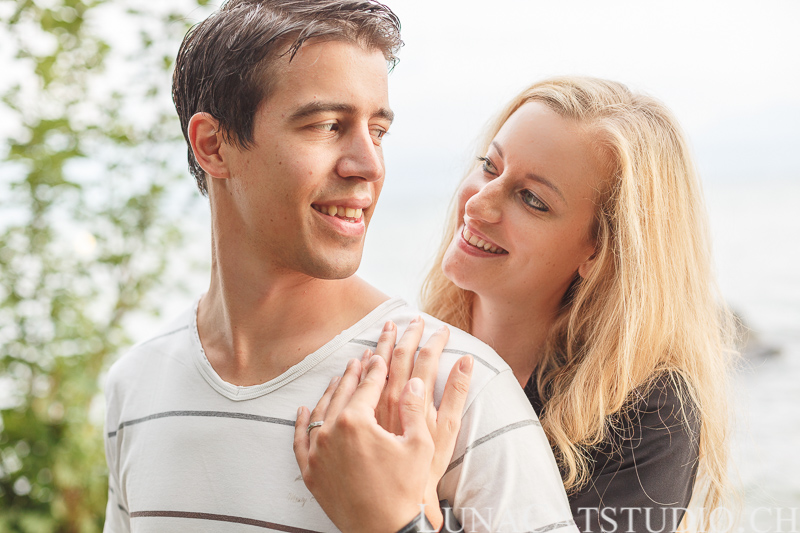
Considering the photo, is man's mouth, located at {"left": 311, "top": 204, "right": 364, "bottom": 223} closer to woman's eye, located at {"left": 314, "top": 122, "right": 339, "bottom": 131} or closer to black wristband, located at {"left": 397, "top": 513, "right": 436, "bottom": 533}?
woman's eye, located at {"left": 314, "top": 122, "right": 339, "bottom": 131}

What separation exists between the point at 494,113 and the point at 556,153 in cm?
45

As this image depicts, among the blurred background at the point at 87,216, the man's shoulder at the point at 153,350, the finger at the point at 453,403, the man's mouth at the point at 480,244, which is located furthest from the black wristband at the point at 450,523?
the blurred background at the point at 87,216

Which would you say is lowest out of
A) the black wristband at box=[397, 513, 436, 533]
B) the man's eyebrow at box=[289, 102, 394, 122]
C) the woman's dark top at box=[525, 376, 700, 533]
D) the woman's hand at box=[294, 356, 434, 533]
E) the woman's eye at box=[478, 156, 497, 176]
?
the woman's dark top at box=[525, 376, 700, 533]

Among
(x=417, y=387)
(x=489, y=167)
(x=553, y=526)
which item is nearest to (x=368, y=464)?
(x=417, y=387)

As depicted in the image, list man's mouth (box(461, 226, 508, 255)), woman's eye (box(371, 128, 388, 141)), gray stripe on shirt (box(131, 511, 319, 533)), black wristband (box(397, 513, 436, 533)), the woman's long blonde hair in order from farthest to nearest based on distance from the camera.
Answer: man's mouth (box(461, 226, 508, 255)), the woman's long blonde hair, woman's eye (box(371, 128, 388, 141)), gray stripe on shirt (box(131, 511, 319, 533)), black wristband (box(397, 513, 436, 533))

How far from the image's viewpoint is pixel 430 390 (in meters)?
1.12

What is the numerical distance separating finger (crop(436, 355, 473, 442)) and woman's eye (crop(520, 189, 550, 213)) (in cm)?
60

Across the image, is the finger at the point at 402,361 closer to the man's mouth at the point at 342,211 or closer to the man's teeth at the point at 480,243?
the man's mouth at the point at 342,211

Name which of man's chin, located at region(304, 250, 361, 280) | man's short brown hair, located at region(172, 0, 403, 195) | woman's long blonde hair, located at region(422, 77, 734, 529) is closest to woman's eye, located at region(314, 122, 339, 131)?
man's short brown hair, located at region(172, 0, 403, 195)

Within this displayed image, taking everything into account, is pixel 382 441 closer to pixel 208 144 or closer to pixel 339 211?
pixel 339 211

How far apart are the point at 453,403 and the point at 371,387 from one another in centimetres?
13

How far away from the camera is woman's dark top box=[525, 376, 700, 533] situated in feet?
4.59

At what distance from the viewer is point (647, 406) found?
150 centimetres

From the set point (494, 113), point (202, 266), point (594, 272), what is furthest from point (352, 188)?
point (202, 266)
